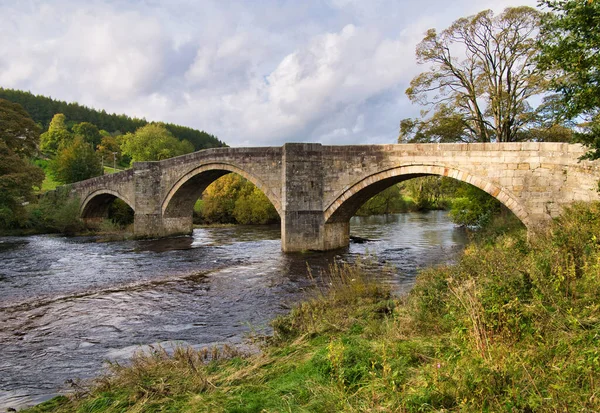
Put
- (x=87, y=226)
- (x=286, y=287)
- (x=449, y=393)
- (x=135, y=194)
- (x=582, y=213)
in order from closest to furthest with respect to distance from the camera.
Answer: (x=449, y=393)
(x=582, y=213)
(x=286, y=287)
(x=135, y=194)
(x=87, y=226)

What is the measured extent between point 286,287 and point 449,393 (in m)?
7.66

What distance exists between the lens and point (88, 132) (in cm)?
7125

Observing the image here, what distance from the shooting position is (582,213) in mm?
7199

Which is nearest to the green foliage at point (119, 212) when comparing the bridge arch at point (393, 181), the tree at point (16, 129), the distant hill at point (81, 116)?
the tree at point (16, 129)

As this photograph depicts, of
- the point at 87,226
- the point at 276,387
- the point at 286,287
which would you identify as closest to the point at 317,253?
the point at 286,287

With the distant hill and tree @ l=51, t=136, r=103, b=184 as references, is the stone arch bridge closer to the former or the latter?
tree @ l=51, t=136, r=103, b=184

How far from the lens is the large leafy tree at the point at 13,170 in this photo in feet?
59.9

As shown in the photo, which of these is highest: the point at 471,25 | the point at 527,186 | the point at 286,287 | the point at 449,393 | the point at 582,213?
the point at 471,25

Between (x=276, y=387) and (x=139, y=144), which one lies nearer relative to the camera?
(x=276, y=387)

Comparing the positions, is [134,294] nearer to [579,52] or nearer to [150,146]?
[579,52]

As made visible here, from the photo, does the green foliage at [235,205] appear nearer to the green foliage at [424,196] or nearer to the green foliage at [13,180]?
the green foliage at [424,196]

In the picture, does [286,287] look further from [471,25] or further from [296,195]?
[471,25]

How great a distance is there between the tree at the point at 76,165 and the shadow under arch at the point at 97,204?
294 inches

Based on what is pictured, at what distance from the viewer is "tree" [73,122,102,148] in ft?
223
